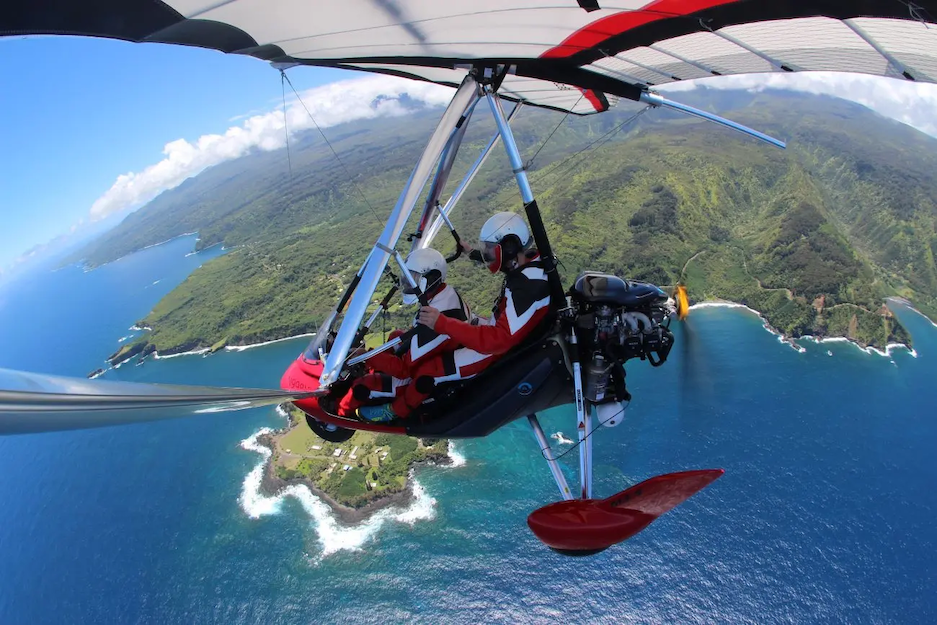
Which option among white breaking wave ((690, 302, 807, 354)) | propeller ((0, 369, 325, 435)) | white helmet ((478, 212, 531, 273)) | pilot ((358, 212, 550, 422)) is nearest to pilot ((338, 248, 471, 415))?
pilot ((358, 212, 550, 422))

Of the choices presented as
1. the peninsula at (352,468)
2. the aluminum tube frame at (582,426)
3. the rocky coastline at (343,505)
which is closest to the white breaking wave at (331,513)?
the rocky coastline at (343,505)

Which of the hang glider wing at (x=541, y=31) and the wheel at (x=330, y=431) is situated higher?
the hang glider wing at (x=541, y=31)

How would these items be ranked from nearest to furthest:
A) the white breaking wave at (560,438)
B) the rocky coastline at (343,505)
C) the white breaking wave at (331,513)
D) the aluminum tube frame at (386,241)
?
the aluminum tube frame at (386,241), the white breaking wave at (331,513), the rocky coastline at (343,505), the white breaking wave at (560,438)

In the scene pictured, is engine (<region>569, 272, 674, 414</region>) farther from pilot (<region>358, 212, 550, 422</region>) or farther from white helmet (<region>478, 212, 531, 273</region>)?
white helmet (<region>478, 212, 531, 273</region>)

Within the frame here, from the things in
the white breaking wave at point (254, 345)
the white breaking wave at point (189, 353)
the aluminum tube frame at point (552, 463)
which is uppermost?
the aluminum tube frame at point (552, 463)

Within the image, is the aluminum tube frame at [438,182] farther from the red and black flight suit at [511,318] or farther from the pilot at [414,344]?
the red and black flight suit at [511,318]

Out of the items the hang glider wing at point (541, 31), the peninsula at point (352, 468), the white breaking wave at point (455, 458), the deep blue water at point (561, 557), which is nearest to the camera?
the hang glider wing at point (541, 31)
